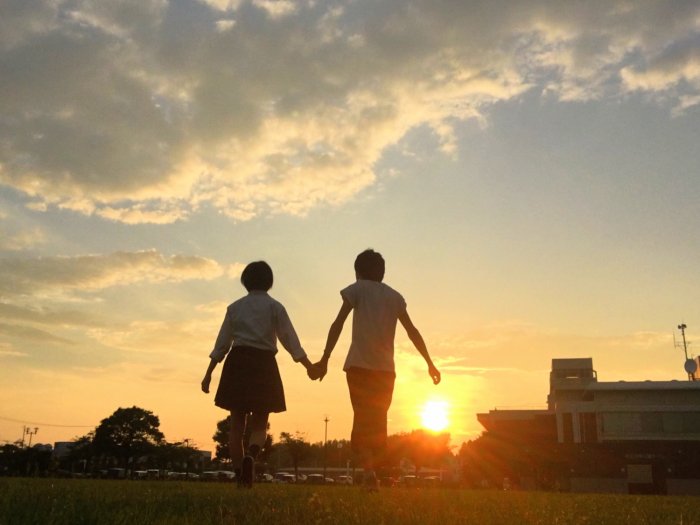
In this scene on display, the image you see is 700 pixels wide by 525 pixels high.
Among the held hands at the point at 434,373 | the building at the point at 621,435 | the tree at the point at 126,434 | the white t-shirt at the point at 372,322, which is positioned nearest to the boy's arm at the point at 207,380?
the white t-shirt at the point at 372,322

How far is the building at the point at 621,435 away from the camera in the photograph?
2151 inches

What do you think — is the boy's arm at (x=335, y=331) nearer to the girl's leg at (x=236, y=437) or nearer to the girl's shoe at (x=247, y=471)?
the girl's leg at (x=236, y=437)

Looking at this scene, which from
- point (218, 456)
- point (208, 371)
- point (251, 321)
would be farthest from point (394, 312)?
point (218, 456)

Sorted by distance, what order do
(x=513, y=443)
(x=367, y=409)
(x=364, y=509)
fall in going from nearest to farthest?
(x=364, y=509) < (x=367, y=409) < (x=513, y=443)

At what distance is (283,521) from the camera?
3.61 m

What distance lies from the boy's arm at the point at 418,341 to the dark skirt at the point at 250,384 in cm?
164

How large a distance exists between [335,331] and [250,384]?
1.14 metres

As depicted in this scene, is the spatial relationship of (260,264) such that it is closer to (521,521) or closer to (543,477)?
(521,521)

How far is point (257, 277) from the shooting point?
26.7ft

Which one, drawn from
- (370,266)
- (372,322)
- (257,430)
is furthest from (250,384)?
(370,266)

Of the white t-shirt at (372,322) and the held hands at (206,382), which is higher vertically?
the white t-shirt at (372,322)

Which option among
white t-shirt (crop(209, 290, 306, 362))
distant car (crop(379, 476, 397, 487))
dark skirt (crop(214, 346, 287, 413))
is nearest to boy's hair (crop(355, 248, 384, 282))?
white t-shirt (crop(209, 290, 306, 362))

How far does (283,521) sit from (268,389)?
389 centimetres

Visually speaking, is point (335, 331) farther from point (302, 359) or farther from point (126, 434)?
point (126, 434)
